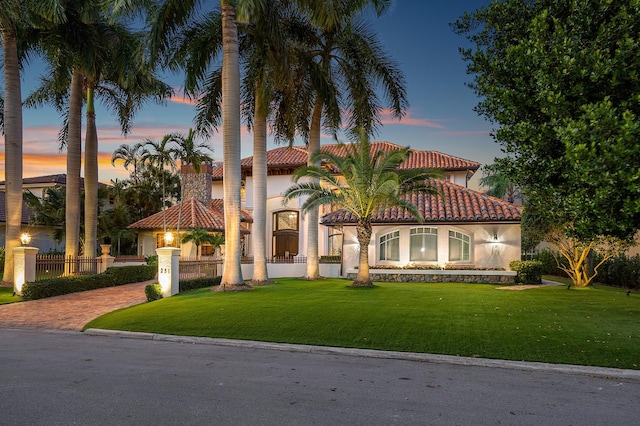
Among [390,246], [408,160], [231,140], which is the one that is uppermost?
[408,160]

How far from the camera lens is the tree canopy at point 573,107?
793cm

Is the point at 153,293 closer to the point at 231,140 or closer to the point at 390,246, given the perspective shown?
the point at 231,140

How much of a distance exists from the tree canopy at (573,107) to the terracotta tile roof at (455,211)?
→ 1274 cm

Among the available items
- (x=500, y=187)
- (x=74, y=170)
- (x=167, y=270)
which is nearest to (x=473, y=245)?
(x=167, y=270)

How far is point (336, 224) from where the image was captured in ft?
82.6

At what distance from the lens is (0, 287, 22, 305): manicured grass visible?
698 inches

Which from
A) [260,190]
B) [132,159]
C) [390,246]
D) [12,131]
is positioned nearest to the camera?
[260,190]

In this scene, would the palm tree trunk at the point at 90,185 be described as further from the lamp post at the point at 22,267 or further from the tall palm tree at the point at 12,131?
the lamp post at the point at 22,267

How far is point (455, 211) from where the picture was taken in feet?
79.8

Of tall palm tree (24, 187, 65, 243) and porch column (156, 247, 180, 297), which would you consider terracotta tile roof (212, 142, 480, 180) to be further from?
porch column (156, 247, 180, 297)

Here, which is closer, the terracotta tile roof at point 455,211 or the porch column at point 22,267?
the porch column at point 22,267

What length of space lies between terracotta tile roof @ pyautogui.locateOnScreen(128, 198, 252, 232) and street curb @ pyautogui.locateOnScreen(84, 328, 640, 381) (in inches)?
832

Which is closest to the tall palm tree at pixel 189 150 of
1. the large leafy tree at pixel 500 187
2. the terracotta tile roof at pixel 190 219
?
Answer: the terracotta tile roof at pixel 190 219

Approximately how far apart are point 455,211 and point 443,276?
353 centimetres
